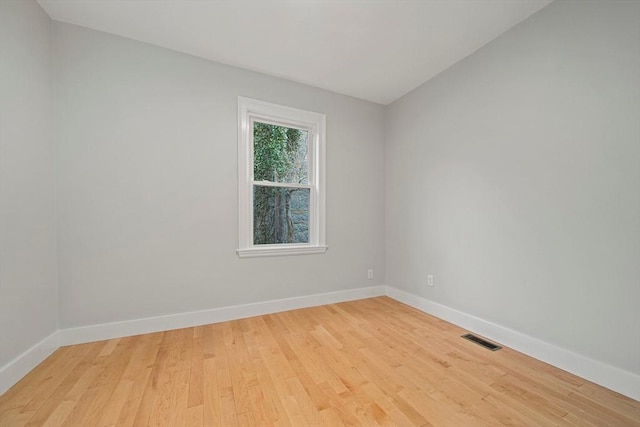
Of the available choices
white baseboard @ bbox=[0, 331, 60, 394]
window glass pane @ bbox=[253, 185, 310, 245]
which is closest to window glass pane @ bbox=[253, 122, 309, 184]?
window glass pane @ bbox=[253, 185, 310, 245]

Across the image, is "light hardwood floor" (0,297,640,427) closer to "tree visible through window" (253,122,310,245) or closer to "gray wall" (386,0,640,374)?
"gray wall" (386,0,640,374)

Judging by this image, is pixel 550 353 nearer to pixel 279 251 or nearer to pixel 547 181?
pixel 547 181

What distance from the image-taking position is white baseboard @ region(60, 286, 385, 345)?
82.1 inches

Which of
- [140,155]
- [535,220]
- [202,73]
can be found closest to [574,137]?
[535,220]

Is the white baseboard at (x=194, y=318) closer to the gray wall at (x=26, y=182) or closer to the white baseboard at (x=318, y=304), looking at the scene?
the white baseboard at (x=318, y=304)

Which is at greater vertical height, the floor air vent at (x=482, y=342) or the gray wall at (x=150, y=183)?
the gray wall at (x=150, y=183)

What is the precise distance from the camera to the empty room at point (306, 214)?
4.97 ft

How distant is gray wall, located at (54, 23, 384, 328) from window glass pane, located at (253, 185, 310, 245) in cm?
26

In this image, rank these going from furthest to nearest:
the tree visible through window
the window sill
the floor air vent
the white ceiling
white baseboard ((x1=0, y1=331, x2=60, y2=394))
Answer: the tree visible through window < the window sill < the floor air vent < the white ceiling < white baseboard ((x1=0, y1=331, x2=60, y2=394))

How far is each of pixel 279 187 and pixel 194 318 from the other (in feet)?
5.25

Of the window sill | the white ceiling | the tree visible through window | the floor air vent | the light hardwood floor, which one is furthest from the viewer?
the tree visible through window

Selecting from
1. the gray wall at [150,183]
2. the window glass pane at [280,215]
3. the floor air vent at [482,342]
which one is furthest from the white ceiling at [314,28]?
the floor air vent at [482,342]

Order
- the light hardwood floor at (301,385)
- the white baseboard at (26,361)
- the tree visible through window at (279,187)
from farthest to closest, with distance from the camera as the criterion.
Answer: the tree visible through window at (279,187)
the white baseboard at (26,361)
the light hardwood floor at (301,385)

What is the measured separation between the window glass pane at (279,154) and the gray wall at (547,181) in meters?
1.48
